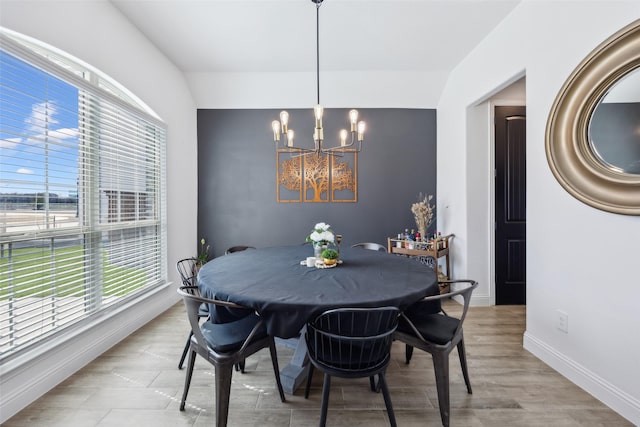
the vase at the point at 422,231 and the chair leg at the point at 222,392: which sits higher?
the vase at the point at 422,231

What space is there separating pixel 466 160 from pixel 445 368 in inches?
101

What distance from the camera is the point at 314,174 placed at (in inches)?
161

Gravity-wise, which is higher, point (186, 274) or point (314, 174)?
point (314, 174)

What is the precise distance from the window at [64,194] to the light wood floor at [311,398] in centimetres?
49

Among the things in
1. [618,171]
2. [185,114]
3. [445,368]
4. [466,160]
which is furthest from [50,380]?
[466,160]

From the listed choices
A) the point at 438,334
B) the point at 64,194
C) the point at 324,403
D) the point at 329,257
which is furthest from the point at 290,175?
the point at 324,403

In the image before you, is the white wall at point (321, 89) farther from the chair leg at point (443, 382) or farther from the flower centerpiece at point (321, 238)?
the chair leg at point (443, 382)

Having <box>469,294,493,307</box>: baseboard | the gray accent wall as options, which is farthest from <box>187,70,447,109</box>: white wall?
<box>469,294,493,307</box>: baseboard

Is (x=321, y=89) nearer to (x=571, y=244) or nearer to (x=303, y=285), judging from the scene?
(x=303, y=285)

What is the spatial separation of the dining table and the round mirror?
131cm

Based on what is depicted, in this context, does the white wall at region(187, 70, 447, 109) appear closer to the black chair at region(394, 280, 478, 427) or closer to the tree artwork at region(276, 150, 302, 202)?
the tree artwork at region(276, 150, 302, 202)

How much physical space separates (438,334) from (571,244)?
1.26 meters

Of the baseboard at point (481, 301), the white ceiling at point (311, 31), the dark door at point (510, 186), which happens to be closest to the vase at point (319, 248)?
the white ceiling at point (311, 31)

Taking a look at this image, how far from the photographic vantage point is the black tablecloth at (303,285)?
151 cm
